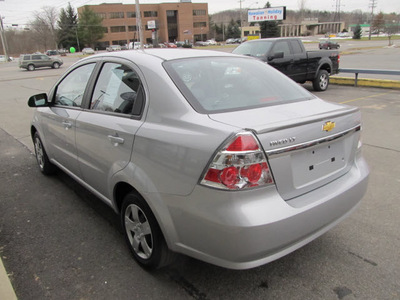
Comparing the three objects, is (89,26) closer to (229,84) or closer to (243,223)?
(229,84)

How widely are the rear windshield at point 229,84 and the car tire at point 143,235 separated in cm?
89

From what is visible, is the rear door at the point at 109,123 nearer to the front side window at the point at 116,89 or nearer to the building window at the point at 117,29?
the front side window at the point at 116,89

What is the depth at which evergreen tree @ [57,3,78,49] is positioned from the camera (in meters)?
94.1

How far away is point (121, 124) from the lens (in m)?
2.73

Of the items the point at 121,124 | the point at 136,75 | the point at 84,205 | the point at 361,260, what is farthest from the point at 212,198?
the point at 84,205

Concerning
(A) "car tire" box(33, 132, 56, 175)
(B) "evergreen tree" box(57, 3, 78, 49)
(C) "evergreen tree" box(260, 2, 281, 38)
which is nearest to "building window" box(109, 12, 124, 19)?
(B) "evergreen tree" box(57, 3, 78, 49)

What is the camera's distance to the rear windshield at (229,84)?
2.50 metres

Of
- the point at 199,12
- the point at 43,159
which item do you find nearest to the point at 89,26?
A: the point at 199,12

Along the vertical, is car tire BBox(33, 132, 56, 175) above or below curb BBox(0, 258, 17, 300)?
above

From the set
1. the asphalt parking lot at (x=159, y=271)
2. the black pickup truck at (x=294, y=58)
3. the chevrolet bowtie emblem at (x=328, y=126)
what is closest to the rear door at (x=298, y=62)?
the black pickup truck at (x=294, y=58)

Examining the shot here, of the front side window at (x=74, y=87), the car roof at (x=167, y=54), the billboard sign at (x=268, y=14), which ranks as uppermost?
the billboard sign at (x=268, y=14)

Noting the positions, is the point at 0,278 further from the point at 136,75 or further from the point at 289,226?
the point at 289,226

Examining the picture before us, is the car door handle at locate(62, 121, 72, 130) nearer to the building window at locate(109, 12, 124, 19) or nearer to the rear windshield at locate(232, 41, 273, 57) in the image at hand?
the rear windshield at locate(232, 41, 273, 57)

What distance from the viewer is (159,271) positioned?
107 inches
